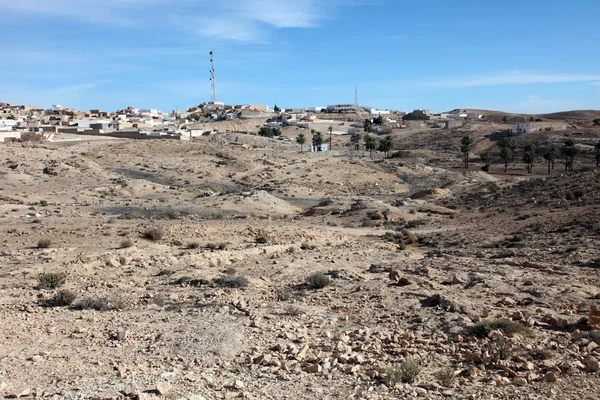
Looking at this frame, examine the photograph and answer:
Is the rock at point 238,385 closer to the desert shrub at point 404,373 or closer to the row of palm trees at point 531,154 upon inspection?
the desert shrub at point 404,373

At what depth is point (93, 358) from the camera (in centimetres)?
970

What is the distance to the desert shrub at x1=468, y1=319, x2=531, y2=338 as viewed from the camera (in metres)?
10.8

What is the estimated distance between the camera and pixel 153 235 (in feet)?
79.4

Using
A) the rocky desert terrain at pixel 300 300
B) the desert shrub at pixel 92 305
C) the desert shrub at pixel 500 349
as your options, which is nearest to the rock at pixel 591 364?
the rocky desert terrain at pixel 300 300

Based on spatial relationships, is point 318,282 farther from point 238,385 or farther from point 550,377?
point 550,377

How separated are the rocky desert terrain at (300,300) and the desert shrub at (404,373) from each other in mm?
30

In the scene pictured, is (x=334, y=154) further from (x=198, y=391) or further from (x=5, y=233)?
(x=198, y=391)

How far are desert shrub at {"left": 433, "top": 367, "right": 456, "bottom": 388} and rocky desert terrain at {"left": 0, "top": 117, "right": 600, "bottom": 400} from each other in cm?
2

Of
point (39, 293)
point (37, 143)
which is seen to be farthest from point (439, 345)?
point (37, 143)

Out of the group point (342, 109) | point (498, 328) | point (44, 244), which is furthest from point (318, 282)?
point (342, 109)

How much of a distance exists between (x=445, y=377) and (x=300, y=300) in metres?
5.72

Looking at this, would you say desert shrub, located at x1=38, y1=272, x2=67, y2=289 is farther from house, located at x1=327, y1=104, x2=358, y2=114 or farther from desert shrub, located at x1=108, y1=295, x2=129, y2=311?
house, located at x1=327, y1=104, x2=358, y2=114

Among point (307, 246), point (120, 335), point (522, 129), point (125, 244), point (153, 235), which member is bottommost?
point (307, 246)

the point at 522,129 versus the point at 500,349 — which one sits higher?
the point at 522,129
